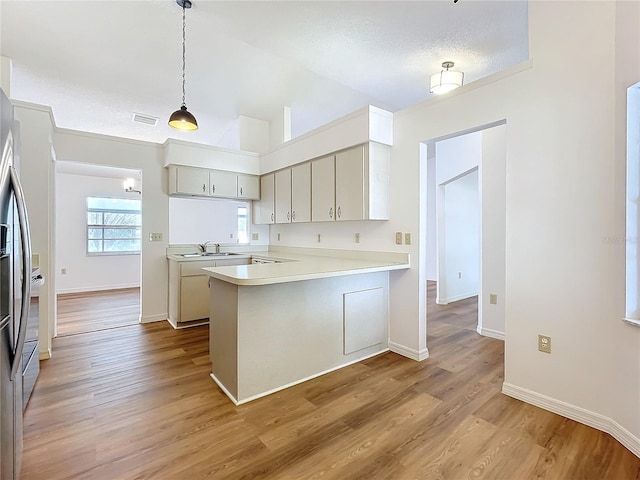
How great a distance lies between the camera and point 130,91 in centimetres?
395

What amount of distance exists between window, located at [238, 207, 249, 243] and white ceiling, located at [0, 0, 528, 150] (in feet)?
5.12

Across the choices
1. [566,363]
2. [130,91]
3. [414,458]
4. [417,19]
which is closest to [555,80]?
[417,19]

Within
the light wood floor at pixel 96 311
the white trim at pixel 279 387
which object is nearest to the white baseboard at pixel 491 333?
the white trim at pixel 279 387

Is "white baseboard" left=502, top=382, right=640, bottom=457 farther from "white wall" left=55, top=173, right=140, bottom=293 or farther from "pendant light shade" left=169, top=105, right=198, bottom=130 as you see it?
"white wall" left=55, top=173, right=140, bottom=293

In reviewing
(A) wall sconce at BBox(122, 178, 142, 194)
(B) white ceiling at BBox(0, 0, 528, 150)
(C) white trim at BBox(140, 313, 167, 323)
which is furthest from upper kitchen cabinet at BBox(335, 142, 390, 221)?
(A) wall sconce at BBox(122, 178, 142, 194)

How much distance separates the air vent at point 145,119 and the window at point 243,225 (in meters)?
1.88

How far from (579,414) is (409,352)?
4.25 feet

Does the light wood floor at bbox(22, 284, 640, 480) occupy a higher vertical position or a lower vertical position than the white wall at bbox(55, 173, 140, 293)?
lower

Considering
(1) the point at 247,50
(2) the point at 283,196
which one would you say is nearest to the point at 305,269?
(2) the point at 283,196

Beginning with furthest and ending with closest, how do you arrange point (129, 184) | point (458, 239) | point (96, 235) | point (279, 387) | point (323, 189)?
1. point (96, 235)
2. point (129, 184)
3. point (458, 239)
4. point (323, 189)
5. point (279, 387)

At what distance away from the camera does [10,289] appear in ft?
4.02

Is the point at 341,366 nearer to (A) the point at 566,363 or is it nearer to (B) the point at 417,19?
(A) the point at 566,363

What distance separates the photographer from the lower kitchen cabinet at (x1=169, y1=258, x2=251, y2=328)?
13.0ft

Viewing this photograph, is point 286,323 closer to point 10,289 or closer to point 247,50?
point 10,289
